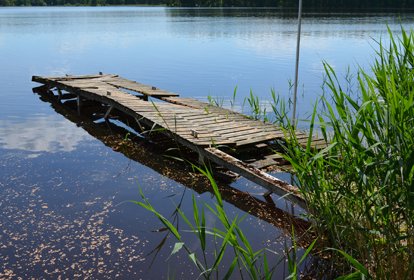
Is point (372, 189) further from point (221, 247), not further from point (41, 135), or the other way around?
point (41, 135)

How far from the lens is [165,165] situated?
27.8ft

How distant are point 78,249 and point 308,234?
8.34 ft

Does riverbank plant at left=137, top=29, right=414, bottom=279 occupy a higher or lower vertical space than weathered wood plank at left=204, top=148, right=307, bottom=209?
higher

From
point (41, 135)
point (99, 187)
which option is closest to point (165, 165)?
point (99, 187)

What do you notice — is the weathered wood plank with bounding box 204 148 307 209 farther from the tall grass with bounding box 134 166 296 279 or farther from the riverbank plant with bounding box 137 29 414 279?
the riverbank plant with bounding box 137 29 414 279

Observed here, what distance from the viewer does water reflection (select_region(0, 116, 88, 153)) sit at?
9820 millimetres

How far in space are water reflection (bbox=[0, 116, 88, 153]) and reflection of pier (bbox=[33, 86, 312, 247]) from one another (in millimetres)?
366

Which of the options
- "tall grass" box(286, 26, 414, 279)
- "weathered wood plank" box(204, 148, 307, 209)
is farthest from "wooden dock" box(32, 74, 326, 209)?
"tall grass" box(286, 26, 414, 279)

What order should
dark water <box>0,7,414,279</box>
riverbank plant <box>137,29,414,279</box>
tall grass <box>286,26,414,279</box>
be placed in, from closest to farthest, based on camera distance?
riverbank plant <box>137,29,414,279</box>
tall grass <box>286,26,414,279</box>
dark water <box>0,7,414,279</box>

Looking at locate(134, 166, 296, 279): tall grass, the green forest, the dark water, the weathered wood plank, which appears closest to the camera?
locate(134, 166, 296, 279): tall grass

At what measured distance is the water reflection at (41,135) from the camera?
32.2 ft

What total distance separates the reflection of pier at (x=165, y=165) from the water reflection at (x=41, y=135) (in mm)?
366

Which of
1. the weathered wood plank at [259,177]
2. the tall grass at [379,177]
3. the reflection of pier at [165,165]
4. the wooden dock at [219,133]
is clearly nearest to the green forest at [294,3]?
the reflection of pier at [165,165]

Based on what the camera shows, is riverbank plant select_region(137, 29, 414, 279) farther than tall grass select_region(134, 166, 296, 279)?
Yes
